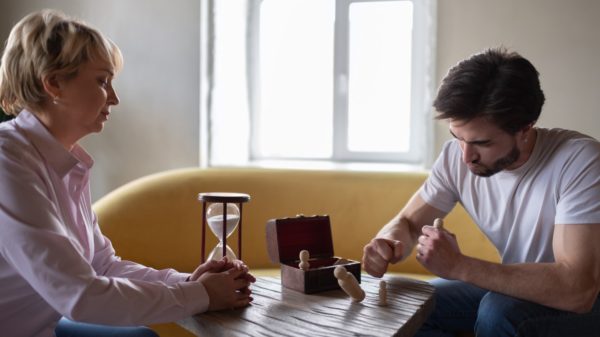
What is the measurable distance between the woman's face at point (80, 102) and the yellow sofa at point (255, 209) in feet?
4.31

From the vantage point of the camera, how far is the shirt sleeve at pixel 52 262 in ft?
3.57

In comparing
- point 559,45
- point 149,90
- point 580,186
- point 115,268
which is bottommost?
point 115,268

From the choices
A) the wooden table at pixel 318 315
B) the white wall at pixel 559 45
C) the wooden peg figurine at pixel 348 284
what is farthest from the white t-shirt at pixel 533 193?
the white wall at pixel 559 45

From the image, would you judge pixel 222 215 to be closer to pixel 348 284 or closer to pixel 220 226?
pixel 220 226

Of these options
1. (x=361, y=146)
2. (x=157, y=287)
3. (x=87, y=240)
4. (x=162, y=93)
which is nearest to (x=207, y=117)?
(x=162, y=93)

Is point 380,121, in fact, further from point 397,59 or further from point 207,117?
point 207,117

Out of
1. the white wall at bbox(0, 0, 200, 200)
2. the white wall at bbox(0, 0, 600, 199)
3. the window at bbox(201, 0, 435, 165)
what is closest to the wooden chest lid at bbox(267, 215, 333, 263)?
the white wall at bbox(0, 0, 600, 199)

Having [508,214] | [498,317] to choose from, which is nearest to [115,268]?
[498,317]

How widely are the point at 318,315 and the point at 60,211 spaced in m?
A: 0.59

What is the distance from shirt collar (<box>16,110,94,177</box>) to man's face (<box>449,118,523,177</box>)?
Answer: 3.26ft

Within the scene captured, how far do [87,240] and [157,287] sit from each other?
11.1 inches

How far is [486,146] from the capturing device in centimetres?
157

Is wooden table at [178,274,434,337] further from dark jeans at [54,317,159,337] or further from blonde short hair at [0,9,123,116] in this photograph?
blonde short hair at [0,9,123,116]

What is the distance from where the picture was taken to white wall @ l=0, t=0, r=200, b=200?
10.6 ft
